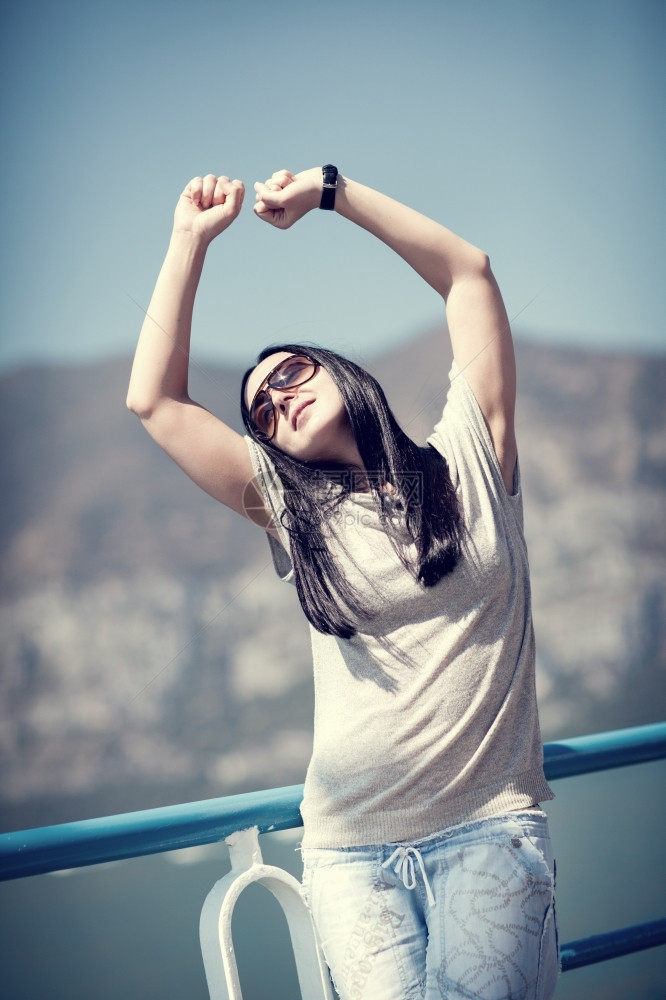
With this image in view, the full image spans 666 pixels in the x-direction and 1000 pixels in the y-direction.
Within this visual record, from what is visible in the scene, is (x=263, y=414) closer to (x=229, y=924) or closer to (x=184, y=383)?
(x=184, y=383)

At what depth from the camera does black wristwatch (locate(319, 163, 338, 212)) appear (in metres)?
1.01

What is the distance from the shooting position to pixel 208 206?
1.03 metres

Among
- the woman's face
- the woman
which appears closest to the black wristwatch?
the woman

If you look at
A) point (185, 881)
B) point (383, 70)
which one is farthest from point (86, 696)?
point (383, 70)

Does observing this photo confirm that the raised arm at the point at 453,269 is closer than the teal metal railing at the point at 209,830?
No

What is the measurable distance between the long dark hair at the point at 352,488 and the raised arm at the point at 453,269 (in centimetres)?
10

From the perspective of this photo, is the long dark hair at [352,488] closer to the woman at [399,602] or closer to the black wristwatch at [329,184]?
the woman at [399,602]

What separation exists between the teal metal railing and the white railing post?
30 millimetres

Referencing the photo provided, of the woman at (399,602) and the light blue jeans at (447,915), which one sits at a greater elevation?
the woman at (399,602)

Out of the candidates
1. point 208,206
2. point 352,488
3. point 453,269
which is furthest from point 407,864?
point 208,206

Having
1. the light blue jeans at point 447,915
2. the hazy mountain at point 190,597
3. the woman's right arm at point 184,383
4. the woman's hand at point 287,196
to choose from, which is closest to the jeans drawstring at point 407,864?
the light blue jeans at point 447,915

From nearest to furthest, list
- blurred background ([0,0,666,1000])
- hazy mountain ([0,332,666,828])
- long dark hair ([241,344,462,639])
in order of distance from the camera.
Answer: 1. long dark hair ([241,344,462,639])
2. blurred background ([0,0,666,1000])
3. hazy mountain ([0,332,666,828])

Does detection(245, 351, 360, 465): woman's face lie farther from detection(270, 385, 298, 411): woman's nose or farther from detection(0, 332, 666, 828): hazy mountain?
detection(0, 332, 666, 828): hazy mountain

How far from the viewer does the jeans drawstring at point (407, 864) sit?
805 mm
